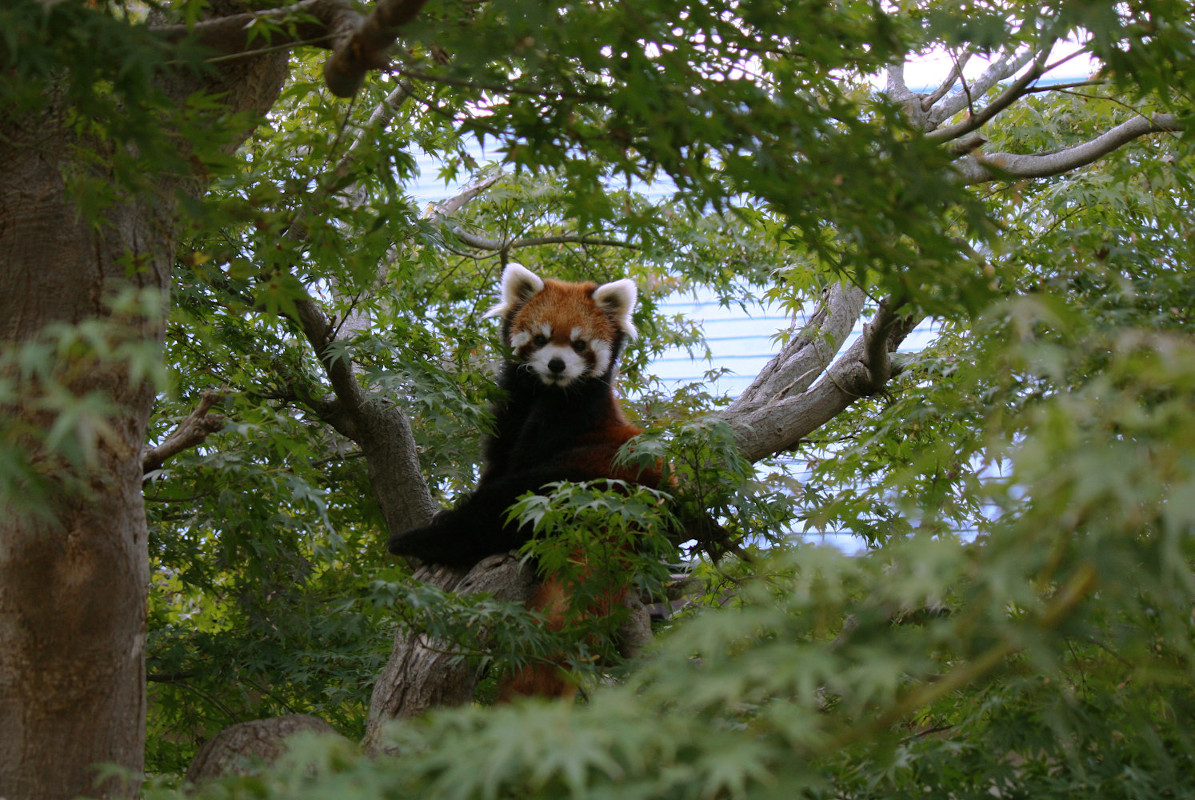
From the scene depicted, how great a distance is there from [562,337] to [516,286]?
350 mm

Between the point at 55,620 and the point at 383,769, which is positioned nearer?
the point at 383,769

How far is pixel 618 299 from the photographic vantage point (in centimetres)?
423

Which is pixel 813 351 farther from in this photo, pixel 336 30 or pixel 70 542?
pixel 70 542

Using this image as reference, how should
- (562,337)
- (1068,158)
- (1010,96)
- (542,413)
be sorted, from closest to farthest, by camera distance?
(1010,96) → (1068,158) → (542,413) → (562,337)

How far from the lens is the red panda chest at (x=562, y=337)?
3932 mm

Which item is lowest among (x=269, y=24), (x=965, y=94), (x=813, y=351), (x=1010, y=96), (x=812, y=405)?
(x=812, y=405)

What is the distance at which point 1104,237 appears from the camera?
2.42m

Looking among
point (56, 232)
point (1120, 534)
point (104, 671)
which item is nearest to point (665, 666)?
point (1120, 534)

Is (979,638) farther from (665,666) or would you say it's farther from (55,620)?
(55,620)

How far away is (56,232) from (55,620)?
0.82m

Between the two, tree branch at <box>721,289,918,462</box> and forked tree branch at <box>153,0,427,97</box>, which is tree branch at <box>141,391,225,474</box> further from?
tree branch at <box>721,289,918,462</box>

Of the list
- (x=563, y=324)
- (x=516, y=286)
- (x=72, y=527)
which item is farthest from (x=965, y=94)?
(x=72, y=527)

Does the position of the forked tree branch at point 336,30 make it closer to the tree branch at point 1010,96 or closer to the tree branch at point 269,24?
the tree branch at point 269,24

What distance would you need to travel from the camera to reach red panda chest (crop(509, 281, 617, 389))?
393 centimetres
